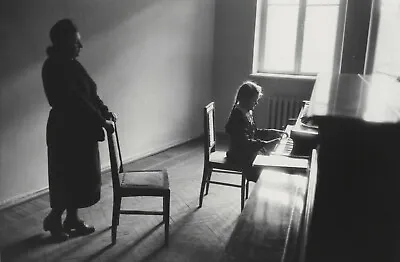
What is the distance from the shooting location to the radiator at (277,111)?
6.24 meters

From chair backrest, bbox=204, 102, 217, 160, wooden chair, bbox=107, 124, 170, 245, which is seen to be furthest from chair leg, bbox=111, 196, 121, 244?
chair backrest, bbox=204, 102, 217, 160

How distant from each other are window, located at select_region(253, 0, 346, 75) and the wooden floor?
2805 millimetres

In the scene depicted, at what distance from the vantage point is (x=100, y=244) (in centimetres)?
316

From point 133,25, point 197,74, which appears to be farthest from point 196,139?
point 133,25

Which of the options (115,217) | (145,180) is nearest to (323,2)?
(145,180)

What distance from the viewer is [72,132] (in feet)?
9.93

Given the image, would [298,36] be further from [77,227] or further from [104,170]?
[77,227]

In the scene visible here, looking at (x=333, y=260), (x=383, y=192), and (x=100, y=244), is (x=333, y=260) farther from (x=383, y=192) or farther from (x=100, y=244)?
(x=100, y=244)

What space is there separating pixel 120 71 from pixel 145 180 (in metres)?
2.00

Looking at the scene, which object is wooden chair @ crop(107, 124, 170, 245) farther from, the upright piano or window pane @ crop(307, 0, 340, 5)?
window pane @ crop(307, 0, 340, 5)

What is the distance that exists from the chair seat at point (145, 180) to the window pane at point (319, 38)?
3818 mm

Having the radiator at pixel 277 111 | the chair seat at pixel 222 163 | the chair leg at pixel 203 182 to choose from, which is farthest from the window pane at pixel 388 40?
the radiator at pixel 277 111

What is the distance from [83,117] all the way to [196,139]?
11.5 ft

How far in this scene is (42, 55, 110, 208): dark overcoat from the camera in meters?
2.89
